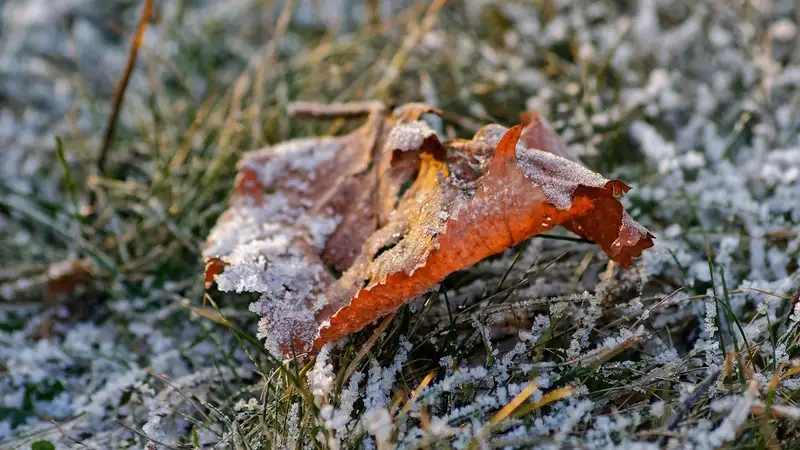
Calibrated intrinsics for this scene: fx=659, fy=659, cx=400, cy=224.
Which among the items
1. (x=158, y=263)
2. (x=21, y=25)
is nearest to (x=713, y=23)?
(x=158, y=263)

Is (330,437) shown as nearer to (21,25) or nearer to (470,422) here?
(470,422)

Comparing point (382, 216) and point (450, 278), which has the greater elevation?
point (382, 216)

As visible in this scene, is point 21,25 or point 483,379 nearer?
point 483,379
